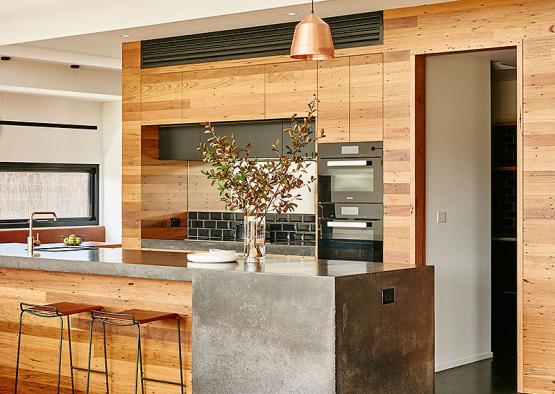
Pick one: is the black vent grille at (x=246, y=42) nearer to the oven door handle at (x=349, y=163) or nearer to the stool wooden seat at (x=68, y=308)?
the oven door handle at (x=349, y=163)

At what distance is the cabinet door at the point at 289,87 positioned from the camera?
24.1ft

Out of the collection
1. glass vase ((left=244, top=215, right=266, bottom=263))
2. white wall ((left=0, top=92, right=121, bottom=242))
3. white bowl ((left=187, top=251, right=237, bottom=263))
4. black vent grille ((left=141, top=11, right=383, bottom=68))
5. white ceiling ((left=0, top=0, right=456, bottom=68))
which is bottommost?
white bowl ((left=187, top=251, right=237, bottom=263))

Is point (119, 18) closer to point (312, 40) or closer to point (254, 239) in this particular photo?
point (254, 239)

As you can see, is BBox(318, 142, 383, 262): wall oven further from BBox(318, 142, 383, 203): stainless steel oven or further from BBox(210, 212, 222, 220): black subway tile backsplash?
BBox(210, 212, 222, 220): black subway tile backsplash

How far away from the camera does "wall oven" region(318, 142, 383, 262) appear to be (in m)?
6.99

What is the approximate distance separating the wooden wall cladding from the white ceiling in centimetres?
238

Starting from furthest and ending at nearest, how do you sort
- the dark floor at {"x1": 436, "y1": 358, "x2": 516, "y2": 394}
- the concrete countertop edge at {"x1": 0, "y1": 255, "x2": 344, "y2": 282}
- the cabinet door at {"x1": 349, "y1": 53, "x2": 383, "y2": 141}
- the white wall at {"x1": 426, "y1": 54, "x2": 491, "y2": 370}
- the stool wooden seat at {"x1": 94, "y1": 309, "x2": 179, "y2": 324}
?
the white wall at {"x1": 426, "y1": 54, "x2": 491, "y2": 370} < the cabinet door at {"x1": 349, "y1": 53, "x2": 383, "y2": 141} < the dark floor at {"x1": 436, "y1": 358, "x2": 516, "y2": 394} < the stool wooden seat at {"x1": 94, "y1": 309, "x2": 179, "y2": 324} < the concrete countertop edge at {"x1": 0, "y1": 255, "x2": 344, "y2": 282}

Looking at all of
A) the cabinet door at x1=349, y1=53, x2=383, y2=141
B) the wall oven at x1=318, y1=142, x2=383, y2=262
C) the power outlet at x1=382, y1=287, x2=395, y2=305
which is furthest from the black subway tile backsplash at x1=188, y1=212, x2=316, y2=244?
the power outlet at x1=382, y1=287, x2=395, y2=305

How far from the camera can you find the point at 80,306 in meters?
5.64

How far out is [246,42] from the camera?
25.3 feet

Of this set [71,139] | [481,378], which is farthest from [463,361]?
[71,139]

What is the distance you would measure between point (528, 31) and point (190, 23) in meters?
2.64

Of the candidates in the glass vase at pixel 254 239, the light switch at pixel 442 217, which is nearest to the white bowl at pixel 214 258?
the glass vase at pixel 254 239

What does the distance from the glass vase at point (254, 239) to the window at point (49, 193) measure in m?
6.85
